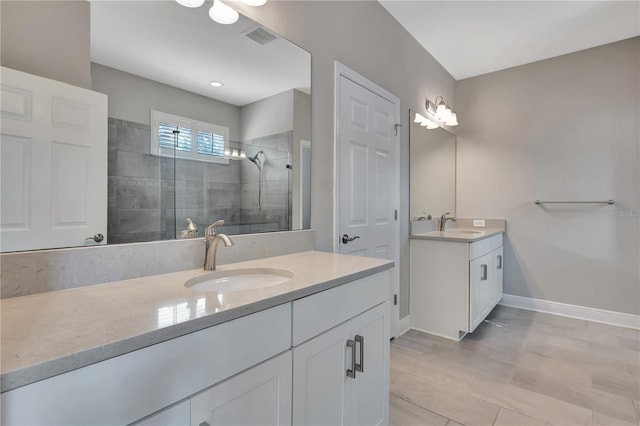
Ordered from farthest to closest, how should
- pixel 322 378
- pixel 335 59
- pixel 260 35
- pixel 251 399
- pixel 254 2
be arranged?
pixel 335 59
pixel 260 35
pixel 254 2
pixel 322 378
pixel 251 399

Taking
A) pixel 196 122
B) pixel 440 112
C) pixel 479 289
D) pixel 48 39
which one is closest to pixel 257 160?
pixel 196 122

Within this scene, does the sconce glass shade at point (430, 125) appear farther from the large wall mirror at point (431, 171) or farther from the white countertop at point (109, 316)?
the white countertop at point (109, 316)

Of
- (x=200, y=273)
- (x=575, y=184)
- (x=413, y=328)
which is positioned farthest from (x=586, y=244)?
(x=200, y=273)

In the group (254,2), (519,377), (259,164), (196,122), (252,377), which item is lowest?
(519,377)

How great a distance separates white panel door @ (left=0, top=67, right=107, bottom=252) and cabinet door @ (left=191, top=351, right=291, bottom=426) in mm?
649

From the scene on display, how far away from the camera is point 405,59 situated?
9.00 feet

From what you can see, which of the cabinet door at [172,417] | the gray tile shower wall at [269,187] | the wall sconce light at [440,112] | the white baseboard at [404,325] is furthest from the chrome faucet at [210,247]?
the wall sconce light at [440,112]

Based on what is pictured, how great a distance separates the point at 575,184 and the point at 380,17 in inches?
99.2

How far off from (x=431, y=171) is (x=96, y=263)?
9.70 feet

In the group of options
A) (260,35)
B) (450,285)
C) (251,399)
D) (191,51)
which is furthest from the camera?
(450,285)

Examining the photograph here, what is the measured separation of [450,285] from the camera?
8.46 ft

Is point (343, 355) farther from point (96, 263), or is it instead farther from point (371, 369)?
point (96, 263)

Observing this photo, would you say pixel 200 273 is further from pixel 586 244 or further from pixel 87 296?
pixel 586 244

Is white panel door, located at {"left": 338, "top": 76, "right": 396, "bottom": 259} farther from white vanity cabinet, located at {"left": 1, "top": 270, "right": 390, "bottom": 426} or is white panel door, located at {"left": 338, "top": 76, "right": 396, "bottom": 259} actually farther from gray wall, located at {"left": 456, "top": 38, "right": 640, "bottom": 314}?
gray wall, located at {"left": 456, "top": 38, "right": 640, "bottom": 314}
